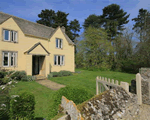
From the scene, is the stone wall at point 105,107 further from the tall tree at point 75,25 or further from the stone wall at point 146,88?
the tall tree at point 75,25

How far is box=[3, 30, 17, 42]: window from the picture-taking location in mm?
12791

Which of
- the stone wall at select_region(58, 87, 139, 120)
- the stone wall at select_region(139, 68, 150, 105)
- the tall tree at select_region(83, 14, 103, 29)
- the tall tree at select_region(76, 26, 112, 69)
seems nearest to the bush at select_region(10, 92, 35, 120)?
the stone wall at select_region(58, 87, 139, 120)

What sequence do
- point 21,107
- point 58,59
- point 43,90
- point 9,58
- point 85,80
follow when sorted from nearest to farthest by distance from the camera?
point 21,107, point 43,90, point 85,80, point 9,58, point 58,59

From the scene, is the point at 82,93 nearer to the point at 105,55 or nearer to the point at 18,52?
the point at 18,52

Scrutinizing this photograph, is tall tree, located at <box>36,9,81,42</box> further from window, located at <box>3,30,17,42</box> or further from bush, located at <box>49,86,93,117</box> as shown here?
bush, located at <box>49,86,93,117</box>

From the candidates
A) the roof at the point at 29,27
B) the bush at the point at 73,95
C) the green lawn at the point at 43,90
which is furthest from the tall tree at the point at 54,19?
the bush at the point at 73,95

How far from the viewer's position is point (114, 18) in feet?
114

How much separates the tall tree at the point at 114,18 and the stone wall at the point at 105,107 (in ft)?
109

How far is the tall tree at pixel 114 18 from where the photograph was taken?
3213 centimetres

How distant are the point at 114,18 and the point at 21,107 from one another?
3907 cm

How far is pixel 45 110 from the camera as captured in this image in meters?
4.95

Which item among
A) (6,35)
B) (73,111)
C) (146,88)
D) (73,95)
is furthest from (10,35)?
(146,88)

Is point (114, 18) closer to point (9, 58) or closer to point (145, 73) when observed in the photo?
point (9, 58)

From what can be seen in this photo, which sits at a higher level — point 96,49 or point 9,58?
point 96,49
